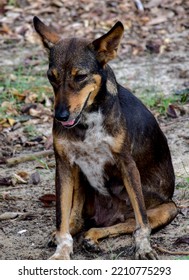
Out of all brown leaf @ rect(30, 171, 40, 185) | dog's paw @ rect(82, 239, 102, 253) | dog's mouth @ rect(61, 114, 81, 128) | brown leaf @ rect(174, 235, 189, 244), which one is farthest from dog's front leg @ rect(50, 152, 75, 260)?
brown leaf @ rect(30, 171, 40, 185)

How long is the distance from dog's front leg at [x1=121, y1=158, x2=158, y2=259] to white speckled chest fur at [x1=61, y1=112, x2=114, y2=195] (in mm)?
163

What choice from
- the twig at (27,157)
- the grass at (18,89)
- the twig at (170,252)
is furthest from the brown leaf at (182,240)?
the grass at (18,89)

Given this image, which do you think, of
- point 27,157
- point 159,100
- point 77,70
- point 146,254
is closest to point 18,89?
point 159,100

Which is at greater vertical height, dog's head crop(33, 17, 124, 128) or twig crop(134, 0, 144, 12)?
dog's head crop(33, 17, 124, 128)

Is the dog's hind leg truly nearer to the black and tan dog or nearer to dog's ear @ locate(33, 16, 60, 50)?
the black and tan dog

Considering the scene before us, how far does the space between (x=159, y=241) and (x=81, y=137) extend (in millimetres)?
1011

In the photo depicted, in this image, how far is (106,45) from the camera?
5.77 m

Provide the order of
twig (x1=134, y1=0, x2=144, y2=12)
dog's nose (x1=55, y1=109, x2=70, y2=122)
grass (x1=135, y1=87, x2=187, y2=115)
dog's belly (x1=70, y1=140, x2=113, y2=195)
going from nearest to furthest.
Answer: dog's nose (x1=55, y1=109, x2=70, y2=122)
dog's belly (x1=70, y1=140, x2=113, y2=195)
grass (x1=135, y1=87, x2=187, y2=115)
twig (x1=134, y1=0, x2=144, y2=12)

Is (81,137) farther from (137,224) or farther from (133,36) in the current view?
(133,36)

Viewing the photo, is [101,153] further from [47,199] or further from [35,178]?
[35,178]

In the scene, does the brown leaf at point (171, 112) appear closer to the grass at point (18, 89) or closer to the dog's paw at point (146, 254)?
the grass at point (18, 89)

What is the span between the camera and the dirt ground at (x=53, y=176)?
5.94 meters

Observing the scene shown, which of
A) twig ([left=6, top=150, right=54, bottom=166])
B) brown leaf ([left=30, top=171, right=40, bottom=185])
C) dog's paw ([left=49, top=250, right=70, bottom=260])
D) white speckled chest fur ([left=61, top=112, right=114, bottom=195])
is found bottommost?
twig ([left=6, top=150, right=54, bottom=166])

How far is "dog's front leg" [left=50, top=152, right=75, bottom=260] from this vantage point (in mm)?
5844
